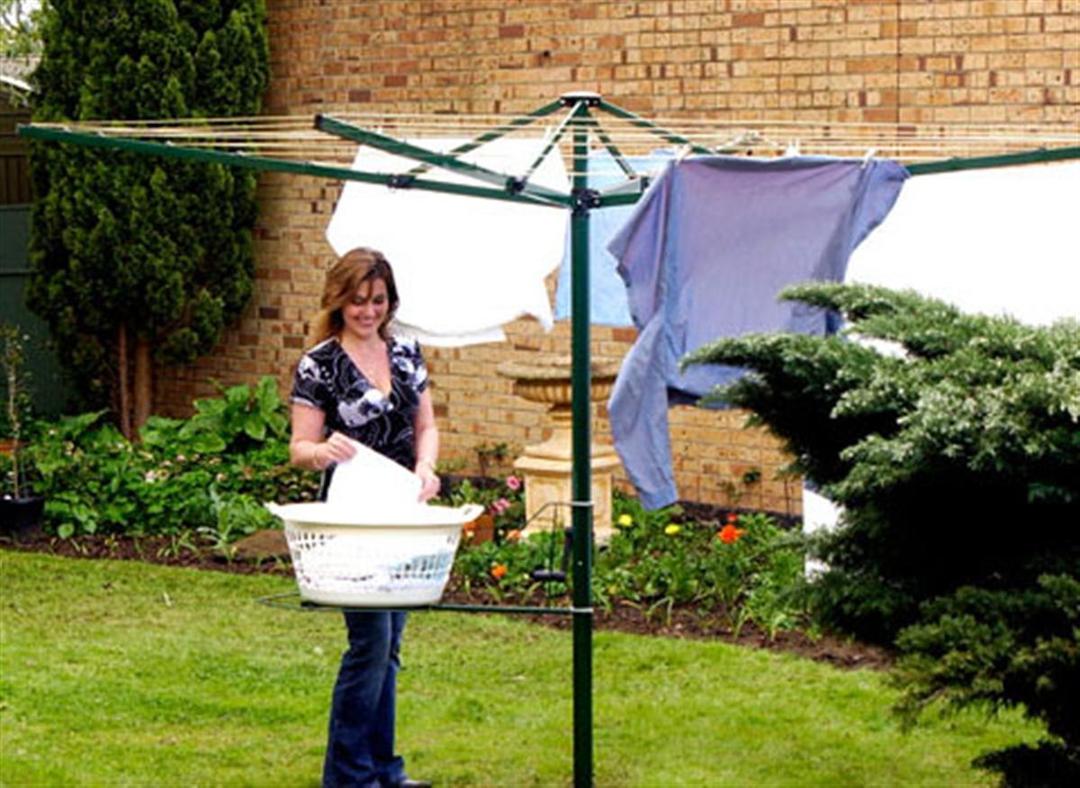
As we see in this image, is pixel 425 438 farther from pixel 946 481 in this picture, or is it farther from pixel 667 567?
pixel 667 567

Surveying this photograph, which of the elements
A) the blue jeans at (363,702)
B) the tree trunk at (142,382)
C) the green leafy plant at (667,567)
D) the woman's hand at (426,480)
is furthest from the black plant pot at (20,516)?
the woman's hand at (426,480)

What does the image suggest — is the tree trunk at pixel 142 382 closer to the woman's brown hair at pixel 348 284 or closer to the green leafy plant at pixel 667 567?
the green leafy plant at pixel 667 567

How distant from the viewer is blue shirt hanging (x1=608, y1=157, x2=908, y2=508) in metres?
5.84

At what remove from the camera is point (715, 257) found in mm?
5980

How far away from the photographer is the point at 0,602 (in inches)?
368

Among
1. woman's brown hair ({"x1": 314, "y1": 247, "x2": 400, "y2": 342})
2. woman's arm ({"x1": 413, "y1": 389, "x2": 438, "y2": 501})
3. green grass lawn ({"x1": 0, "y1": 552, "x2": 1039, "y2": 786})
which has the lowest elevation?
green grass lawn ({"x1": 0, "y1": 552, "x2": 1039, "y2": 786})

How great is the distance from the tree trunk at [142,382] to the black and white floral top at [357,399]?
6.63 meters

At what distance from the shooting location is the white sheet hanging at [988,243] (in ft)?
21.1

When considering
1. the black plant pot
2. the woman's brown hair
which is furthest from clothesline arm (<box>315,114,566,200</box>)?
the black plant pot

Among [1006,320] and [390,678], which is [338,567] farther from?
[1006,320]

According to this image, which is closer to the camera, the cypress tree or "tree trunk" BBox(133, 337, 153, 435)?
the cypress tree

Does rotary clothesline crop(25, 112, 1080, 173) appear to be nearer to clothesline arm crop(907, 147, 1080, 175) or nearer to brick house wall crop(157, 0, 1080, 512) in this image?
brick house wall crop(157, 0, 1080, 512)

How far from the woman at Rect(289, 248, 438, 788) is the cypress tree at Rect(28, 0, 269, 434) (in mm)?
6021

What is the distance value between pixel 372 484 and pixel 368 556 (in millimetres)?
397
